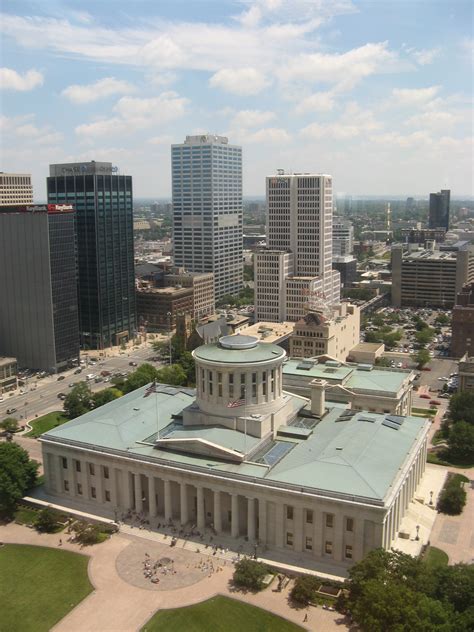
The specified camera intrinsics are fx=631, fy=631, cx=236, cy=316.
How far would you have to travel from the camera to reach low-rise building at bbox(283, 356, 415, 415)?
13738cm

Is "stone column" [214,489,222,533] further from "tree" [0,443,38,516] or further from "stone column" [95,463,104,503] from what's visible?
"tree" [0,443,38,516]

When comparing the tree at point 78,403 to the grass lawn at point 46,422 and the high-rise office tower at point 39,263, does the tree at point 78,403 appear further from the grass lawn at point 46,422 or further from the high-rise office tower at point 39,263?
the high-rise office tower at point 39,263

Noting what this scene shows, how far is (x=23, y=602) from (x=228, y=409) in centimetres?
4351

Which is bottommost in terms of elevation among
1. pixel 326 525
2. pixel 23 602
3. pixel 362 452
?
pixel 23 602

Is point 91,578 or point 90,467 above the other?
point 90,467

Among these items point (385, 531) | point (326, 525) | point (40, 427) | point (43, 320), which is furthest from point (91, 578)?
point (43, 320)

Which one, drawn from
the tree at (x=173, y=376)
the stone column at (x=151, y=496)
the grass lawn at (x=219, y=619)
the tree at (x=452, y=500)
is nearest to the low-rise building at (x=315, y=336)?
the tree at (x=173, y=376)

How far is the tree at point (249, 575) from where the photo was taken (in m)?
85.4

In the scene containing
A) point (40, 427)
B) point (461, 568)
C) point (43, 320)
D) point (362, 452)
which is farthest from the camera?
point (43, 320)

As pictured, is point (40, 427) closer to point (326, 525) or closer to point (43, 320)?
point (43, 320)

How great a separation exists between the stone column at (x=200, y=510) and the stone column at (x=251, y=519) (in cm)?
810

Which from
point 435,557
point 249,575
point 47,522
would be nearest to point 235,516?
point 249,575

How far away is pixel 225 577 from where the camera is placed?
88875 mm

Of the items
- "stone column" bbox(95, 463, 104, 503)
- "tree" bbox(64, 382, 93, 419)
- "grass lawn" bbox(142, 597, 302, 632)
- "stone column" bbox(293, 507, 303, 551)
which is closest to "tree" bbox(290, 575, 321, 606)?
"grass lawn" bbox(142, 597, 302, 632)
